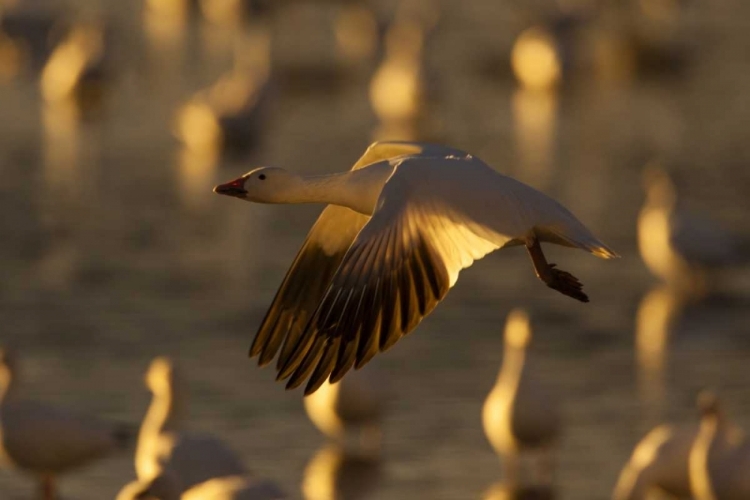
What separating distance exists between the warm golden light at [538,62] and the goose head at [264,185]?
59.5ft

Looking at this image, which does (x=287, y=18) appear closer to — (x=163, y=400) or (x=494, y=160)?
(x=494, y=160)

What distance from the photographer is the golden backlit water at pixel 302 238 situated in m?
11.9

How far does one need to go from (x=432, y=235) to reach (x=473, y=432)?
557 centimetres

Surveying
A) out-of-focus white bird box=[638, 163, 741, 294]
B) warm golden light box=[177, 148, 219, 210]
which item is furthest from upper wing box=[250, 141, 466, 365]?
warm golden light box=[177, 148, 219, 210]

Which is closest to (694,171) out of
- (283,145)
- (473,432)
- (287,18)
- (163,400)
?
(283,145)

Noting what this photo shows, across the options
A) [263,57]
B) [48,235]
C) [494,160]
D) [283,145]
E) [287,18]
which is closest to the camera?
[48,235]

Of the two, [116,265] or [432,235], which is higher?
[432,235]

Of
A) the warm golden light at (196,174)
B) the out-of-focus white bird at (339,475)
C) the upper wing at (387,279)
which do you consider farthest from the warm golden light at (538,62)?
the upper wing at (387,279)

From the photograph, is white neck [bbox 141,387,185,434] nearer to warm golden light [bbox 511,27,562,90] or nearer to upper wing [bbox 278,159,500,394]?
upper wing [bbox 278,159,500,394]

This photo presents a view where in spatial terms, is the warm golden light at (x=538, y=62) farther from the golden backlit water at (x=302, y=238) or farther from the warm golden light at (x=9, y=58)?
the warm golden light at (x=9, y=58)

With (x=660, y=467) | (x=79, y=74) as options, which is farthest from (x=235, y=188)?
(x=79, y=74)

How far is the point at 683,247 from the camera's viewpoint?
16.0 meters

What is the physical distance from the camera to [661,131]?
73.5 feet

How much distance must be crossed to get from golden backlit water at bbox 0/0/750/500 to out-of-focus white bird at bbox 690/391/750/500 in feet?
2.13
